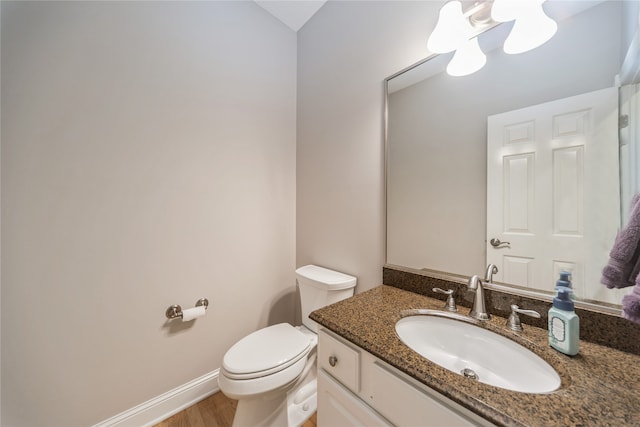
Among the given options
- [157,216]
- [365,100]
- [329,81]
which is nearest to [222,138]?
[157,216]

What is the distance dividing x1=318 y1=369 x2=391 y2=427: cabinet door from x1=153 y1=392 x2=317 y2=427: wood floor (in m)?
0.62

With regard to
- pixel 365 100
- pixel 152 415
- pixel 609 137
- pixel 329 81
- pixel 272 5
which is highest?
pixel 272 5

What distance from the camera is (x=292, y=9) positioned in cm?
158

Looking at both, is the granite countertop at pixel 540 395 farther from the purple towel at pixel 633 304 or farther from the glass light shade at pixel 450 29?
the glass light shade at pixel 450 29

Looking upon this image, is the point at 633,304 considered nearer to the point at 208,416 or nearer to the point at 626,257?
the point at 626,257

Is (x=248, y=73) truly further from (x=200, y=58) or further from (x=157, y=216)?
(x=157, y=216)

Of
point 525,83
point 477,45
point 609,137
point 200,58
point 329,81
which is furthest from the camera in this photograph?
point 329,81

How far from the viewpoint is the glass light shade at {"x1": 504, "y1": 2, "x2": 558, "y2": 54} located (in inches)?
29.1

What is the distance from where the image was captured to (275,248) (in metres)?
1.70

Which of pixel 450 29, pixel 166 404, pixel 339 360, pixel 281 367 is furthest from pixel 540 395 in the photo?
pixel 166 404

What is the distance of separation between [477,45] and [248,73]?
1.30 metres

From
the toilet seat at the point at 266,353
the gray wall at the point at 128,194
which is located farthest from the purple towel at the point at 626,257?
the gray wall at the point at 128,194

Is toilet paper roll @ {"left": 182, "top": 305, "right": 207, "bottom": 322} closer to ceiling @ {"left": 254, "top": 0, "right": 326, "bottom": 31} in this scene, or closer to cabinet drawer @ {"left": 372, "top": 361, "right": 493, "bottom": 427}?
cabinet drawer @ {"left": 372, "top": 361, "right": 493, "bottom": 427}

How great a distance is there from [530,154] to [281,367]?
1.30 meters
